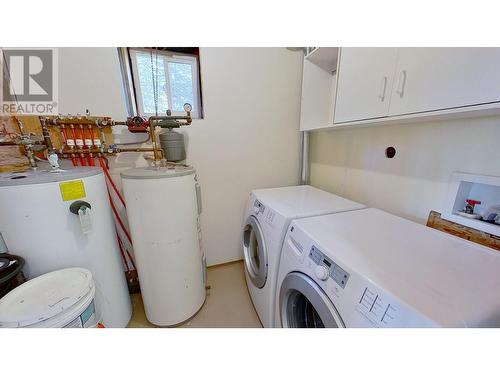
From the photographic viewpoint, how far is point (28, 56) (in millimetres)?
1109

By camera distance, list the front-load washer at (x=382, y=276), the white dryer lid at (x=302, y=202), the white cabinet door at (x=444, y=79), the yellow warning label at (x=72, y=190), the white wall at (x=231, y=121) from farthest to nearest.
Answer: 1. the white wall at (x=231, y=121)
2. the white dryer lid at (x=302, y=202)
3. the yellow warning label at (x=72, y=190)
4. the white cabinet door at (x=444, y=79)
5. the front-load washer at (x=382, y=276)

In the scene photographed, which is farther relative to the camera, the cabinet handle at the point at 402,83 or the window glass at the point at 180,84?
the window glass at the point at 180,84

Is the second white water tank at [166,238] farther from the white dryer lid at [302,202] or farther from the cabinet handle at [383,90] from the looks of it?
the cabinet handle at [383,90]

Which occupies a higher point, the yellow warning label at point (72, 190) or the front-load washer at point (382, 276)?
the yellow warning label at point (72, 190)

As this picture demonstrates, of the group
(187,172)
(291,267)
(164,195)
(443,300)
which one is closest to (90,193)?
(164,195)

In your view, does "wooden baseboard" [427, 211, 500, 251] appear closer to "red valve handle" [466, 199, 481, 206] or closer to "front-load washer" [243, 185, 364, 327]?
"red valve handle" [466, 199, 481, 206]

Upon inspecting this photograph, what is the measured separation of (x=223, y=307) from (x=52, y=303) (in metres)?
1.07

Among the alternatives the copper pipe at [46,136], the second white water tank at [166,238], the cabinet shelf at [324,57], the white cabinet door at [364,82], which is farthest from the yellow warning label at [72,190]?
the cabinet shelf at [324,57]

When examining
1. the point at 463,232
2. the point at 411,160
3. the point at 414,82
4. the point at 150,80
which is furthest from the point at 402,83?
the point at 150,80

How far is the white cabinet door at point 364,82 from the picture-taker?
854 mm

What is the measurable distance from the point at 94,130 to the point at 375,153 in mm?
1974

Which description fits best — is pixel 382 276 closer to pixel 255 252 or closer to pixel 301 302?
pixel 301 302

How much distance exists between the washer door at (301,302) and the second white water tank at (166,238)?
68 cm
